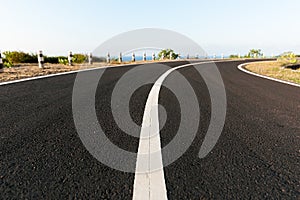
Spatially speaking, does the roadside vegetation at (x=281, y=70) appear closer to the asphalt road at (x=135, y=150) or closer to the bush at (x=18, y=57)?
the asphalt road at (x=135, y=150)

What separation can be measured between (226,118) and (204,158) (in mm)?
1450

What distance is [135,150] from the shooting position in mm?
2098

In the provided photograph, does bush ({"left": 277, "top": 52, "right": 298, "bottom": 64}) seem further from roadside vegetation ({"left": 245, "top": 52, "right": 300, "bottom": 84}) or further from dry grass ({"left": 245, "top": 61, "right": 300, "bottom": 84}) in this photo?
dry grass ({"left": 245, "top": 61, "right": 300, "bottom": 84})

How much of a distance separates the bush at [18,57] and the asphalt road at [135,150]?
14926 mm

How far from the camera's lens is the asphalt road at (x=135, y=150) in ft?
4.92

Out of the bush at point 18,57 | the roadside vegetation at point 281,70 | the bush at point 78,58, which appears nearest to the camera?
the roadside vegetation at point 281,70

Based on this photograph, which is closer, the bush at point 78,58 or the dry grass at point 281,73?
the dry grass at point 281,73

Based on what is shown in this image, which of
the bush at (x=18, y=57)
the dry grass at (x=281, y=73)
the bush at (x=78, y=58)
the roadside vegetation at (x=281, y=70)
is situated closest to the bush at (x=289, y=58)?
the roadside vegetation at (x=281, y=70)

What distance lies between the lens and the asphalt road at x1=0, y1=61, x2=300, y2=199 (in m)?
1.50

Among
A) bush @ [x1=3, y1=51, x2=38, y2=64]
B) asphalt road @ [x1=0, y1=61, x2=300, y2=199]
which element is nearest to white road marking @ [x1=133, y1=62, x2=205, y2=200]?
asphalt road @ [x1=0, y1=61, x2=300, y2=199]

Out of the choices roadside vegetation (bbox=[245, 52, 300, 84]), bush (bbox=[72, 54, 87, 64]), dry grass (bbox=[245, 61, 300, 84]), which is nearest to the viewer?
dry grass (bbox=[245, 61, 300, 84])

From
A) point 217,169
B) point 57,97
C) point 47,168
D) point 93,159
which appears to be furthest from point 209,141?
point 57,97

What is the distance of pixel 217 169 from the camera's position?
181 centimetres

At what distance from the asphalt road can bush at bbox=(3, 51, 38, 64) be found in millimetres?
14926
